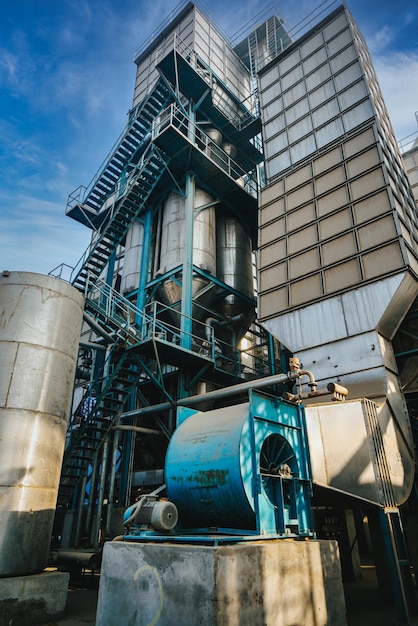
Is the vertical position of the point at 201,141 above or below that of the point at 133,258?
above

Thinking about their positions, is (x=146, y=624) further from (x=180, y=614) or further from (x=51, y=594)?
(x=51, y=594)

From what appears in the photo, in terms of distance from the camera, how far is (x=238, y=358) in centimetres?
1723

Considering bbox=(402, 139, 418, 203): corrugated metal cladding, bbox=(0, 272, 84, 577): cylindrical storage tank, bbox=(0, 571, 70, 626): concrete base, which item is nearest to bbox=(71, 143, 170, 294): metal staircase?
bbox=(0, 272, 84, 577): cylindrical storage tank

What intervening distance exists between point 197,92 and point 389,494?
19349mm

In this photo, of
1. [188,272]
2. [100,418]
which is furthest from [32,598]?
[188,272]

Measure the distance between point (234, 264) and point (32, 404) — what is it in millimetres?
13193

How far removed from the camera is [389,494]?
8.45 m

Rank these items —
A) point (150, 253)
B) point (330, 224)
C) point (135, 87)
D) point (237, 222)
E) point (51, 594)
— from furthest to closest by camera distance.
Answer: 1. point (135, 87)
2. point (237, 222)
3. point (150, 253)
4. point (330, 224)
5. point (51, 594)

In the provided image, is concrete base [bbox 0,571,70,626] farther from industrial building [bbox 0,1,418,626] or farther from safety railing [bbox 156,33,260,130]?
safety railing [bbox 156,33,260,130]

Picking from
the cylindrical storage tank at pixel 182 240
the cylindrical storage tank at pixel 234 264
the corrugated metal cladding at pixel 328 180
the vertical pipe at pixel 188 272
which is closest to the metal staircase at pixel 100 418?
the vertical pipe at pixel 188 272

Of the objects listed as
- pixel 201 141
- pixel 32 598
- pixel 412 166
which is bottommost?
pixel 32 598

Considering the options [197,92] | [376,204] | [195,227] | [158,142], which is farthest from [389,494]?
[197,92]

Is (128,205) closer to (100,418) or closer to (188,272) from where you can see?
(188,272)

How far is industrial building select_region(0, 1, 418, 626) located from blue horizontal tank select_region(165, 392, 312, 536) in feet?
0.12
